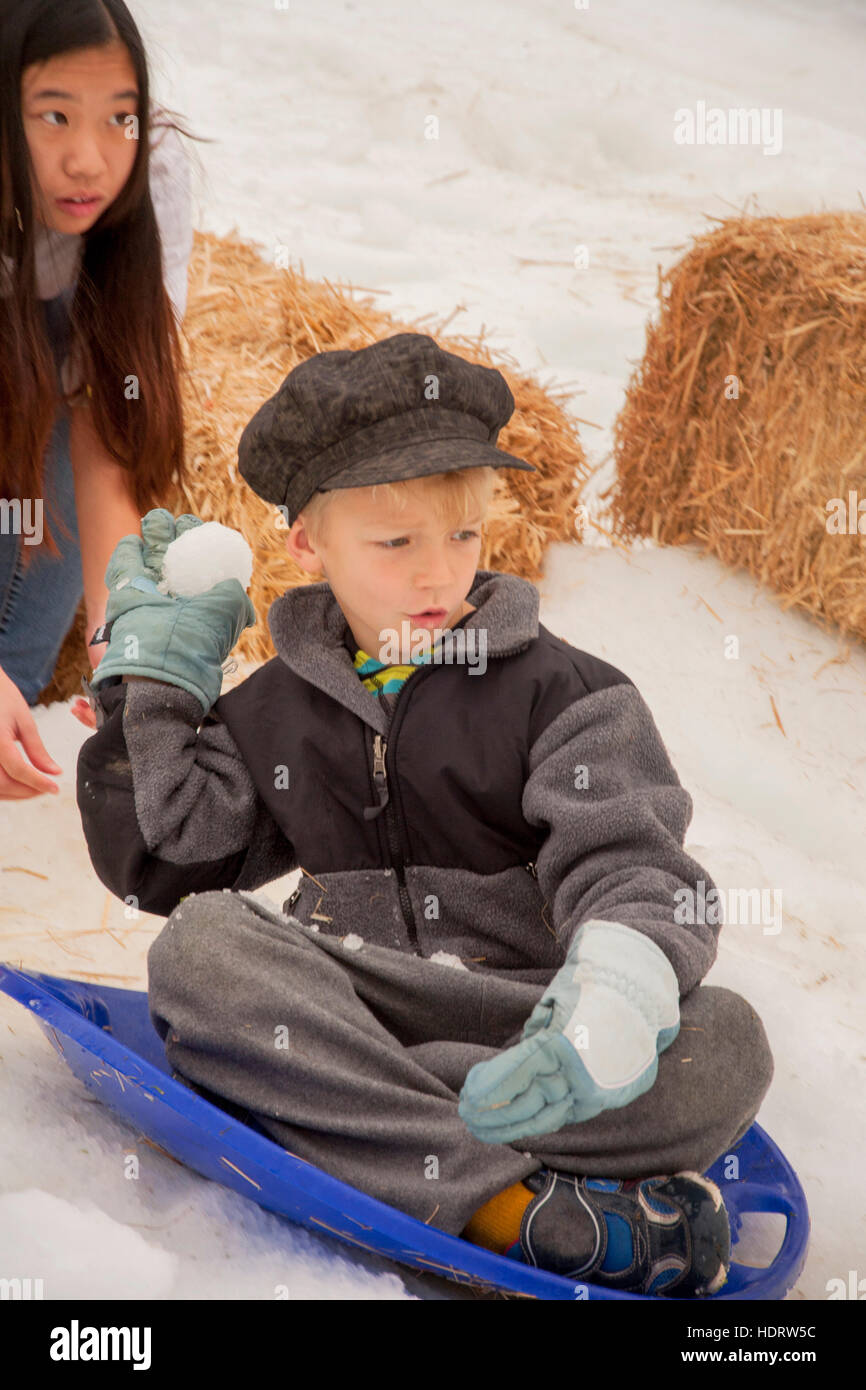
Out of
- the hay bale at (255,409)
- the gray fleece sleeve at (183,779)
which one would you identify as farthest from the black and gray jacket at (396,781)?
the hay bale at (255,409)

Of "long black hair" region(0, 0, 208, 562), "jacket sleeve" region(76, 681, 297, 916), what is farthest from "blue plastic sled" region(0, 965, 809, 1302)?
"long black hair" region(0, 0, 208, 562)

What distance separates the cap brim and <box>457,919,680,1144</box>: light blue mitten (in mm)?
430

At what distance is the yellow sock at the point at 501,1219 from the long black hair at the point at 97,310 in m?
1.23

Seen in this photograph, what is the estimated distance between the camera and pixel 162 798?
49.4 inches

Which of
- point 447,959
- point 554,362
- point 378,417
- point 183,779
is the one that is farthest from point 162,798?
point 554,362

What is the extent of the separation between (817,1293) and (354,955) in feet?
1.81

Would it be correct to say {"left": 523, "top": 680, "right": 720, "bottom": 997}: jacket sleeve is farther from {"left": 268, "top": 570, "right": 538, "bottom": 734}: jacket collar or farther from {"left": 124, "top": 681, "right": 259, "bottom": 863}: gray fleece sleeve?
{"left": 124, "top": 681, "right": 259, "bottom": 863}: gray fleece sleeve

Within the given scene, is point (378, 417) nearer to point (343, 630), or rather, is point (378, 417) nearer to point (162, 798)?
point (343, 630)

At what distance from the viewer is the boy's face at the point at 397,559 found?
3.97 ft

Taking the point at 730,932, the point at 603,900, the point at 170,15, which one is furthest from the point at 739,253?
the point at 170,15

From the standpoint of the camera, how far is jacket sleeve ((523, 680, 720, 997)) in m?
1.09

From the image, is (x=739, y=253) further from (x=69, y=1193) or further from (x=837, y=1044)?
(x=69, y=1193)

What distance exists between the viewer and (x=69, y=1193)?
1.16 metres

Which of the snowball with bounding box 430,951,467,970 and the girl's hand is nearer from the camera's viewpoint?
the snowball with bounding box 430,951,467,970
